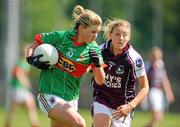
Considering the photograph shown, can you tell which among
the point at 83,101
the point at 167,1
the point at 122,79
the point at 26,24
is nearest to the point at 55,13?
the point at 26,24

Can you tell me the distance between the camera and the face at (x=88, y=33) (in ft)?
35.3

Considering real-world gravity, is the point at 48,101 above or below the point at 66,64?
below

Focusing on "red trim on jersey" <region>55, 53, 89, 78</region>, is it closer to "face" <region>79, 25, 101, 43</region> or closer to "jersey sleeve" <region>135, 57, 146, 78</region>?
"face" <region>79, 25, 101, 43</region>

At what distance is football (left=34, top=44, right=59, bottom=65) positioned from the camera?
10.8m

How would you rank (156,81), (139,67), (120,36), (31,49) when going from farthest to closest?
(156,81)
(139,67)
(120,36)
(31,49)

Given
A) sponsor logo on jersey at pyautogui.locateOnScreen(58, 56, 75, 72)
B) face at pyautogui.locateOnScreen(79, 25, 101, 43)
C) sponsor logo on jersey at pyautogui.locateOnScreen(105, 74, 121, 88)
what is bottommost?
sponsor logo on jersey at pyautogui.locateOnScreen(105, 74, 121, 88)

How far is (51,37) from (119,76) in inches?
42.1

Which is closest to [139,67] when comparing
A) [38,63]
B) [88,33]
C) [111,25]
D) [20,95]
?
[111,25]

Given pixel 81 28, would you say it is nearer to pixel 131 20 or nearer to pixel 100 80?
pixel 100 80

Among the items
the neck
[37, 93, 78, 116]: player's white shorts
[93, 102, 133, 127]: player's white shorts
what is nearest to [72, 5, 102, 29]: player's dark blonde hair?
the neck

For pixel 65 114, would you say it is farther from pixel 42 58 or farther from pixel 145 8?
pixel 145 8

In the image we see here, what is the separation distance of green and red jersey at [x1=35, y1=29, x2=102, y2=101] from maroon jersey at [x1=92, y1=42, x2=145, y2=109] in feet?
1.56

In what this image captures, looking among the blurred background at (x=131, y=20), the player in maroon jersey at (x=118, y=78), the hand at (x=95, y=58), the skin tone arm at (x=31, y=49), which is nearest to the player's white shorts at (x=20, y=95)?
the player in maroon jersey at (x=118, y=78)

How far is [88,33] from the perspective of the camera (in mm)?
10820
